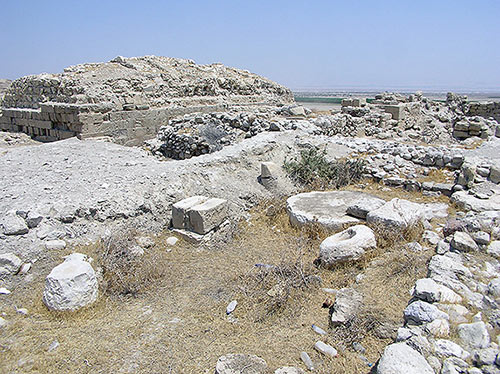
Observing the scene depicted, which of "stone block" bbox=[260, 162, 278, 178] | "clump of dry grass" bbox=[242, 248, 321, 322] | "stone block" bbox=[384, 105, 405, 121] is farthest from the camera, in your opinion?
"stone block" bbox=[384, 105, 405, 121]

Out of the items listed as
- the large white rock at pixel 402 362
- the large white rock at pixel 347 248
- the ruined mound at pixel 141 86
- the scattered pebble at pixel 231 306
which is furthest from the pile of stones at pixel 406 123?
the large white rock at pixel 402 362

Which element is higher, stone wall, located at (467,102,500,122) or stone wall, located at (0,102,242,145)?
stone wall, located at (0,102,242,145)

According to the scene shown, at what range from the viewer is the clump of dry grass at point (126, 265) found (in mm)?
4605

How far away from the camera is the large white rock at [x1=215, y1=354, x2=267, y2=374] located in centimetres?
314

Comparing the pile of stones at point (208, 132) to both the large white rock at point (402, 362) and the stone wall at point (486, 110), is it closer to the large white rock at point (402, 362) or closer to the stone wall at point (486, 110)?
the large white rock at point (402, 362)

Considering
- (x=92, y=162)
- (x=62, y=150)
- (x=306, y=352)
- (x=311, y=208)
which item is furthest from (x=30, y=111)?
(x=306, y=352)

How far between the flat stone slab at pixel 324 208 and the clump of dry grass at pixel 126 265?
2457 mm

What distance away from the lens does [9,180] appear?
261 inches

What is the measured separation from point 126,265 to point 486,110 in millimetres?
21145

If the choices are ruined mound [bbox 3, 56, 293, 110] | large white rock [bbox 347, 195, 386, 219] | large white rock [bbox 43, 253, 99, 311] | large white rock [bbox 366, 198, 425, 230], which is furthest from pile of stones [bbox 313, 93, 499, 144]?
large white rock [bbox 43, 253, 99, 311]

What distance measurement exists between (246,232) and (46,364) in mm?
3754

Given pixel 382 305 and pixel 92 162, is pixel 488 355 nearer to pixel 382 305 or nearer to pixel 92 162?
pixel 382 305

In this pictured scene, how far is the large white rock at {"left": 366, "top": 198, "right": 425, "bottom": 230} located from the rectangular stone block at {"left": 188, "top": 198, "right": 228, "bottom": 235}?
8.15 feet

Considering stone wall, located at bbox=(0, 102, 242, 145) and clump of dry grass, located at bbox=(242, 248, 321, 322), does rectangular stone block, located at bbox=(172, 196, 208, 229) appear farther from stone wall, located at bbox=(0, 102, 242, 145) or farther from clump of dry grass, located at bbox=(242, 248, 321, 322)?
stone wall, located at bbox=(0, 102, 242, 145)
